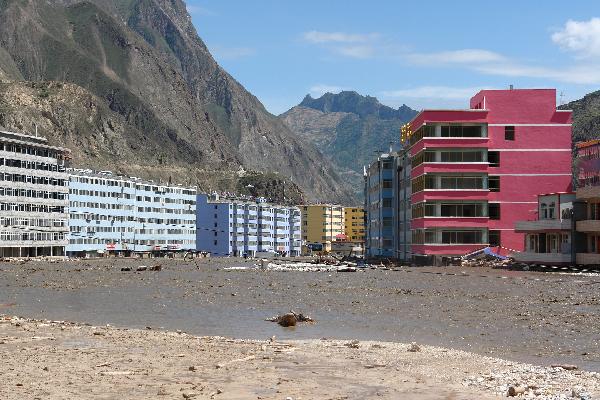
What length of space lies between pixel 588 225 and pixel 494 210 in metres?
27.4

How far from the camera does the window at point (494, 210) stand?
127938mm

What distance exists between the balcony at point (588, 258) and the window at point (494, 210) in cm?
2439

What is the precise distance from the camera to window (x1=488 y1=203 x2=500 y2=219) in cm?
12794

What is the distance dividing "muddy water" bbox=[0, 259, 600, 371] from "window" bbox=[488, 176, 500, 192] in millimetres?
43046

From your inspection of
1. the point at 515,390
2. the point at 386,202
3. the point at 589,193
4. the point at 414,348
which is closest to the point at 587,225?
the point at 589,193

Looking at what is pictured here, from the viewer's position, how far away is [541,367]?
24969 millimetres

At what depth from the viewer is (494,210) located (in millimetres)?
128125

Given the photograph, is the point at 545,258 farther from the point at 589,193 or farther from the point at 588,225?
the point at 589,193

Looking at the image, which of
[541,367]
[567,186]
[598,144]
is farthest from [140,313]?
[598,144]

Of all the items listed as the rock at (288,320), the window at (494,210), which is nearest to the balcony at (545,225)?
the window at (494,210)

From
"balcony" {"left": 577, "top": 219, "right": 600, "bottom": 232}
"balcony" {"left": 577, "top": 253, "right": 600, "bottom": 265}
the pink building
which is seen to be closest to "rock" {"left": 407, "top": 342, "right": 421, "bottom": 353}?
"balcony" {"left": 577, "top": 219, "right": 600, "bottom": 232}

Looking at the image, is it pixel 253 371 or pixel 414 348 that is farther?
pixel 414 348

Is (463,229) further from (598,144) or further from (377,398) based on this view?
(377,398)

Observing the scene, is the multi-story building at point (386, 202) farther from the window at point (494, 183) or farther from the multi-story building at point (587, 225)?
the multi-story building at point (587, 225)
